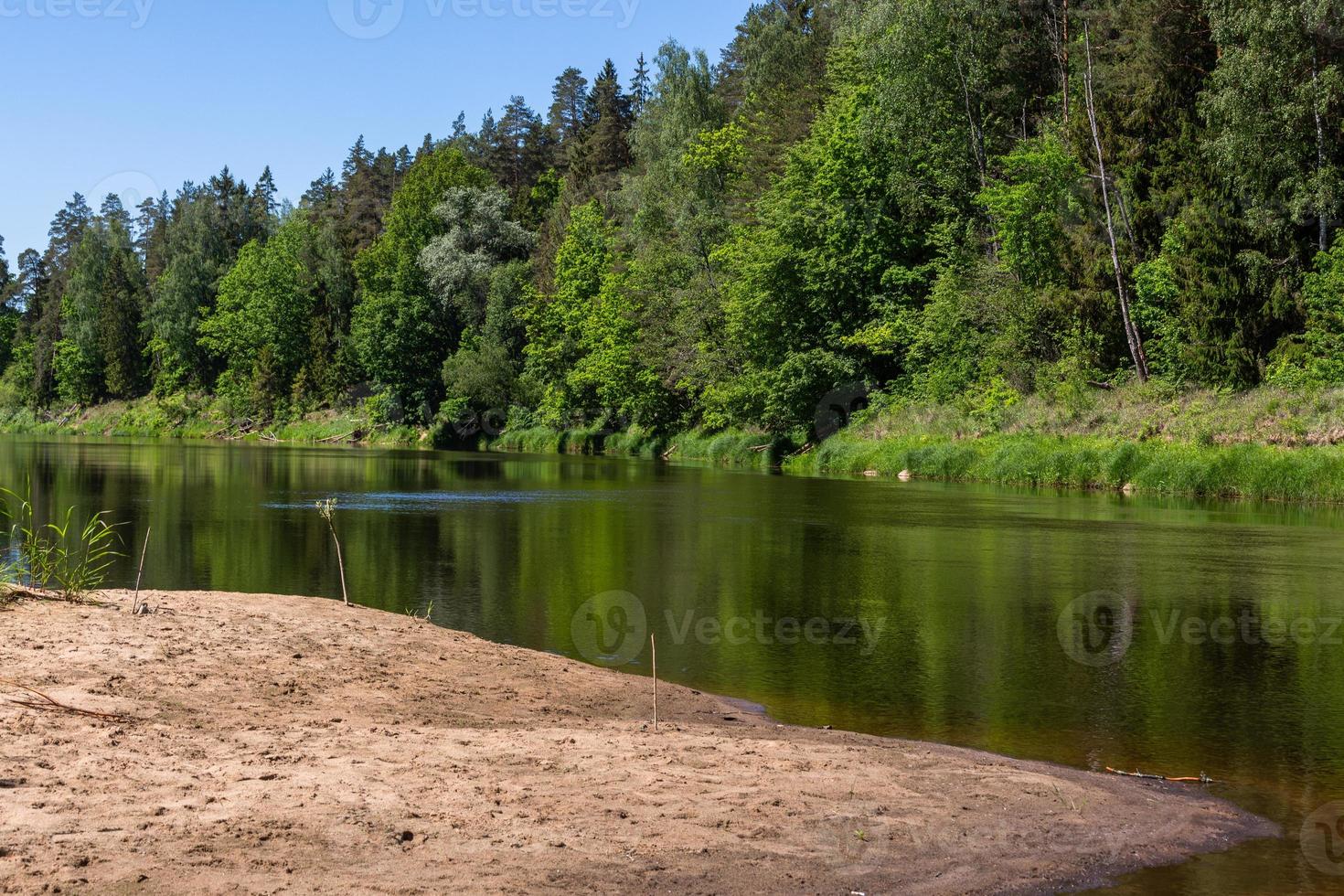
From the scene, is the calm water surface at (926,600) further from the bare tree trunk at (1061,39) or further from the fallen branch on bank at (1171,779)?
the bare tree trunk at (1061,39)

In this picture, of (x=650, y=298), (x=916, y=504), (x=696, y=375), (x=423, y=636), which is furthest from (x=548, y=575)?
(x=650, y=298)

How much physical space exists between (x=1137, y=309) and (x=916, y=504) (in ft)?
54.0

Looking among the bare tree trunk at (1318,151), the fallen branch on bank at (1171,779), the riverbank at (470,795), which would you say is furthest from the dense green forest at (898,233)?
the riverbank at (470,795)

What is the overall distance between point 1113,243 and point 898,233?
37.4ft

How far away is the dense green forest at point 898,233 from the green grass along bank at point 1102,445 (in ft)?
3.81

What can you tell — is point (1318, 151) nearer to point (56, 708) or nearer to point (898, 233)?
point (898, 233)

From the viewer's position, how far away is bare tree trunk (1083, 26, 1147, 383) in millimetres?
42312

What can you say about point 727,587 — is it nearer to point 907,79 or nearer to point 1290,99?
point 1290,99

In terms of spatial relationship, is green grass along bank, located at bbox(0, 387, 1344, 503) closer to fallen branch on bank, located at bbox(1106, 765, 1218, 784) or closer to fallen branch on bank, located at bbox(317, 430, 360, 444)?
fallen branch on bank, located at bbox(1106, 765, 1218, 784)

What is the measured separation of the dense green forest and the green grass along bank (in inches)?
45.7

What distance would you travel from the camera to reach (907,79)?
49.0 m

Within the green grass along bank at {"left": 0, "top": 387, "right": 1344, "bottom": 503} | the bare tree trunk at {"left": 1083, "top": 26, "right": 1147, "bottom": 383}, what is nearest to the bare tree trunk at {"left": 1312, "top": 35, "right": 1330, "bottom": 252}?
the green grass along bank at {"left": 0, "top": 387, "right": 1344, "bottom": 503}

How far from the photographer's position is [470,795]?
6328mm

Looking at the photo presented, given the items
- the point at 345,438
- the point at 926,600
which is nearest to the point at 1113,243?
the point at 926,600
